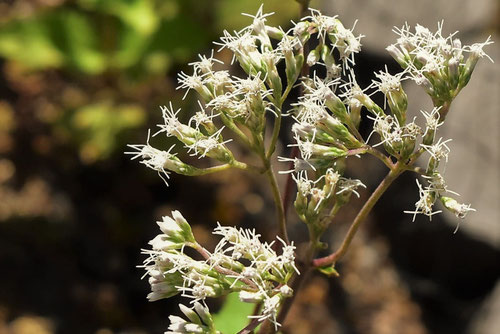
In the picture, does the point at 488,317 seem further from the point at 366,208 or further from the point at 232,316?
the point at 366,208

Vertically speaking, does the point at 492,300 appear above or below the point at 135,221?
below

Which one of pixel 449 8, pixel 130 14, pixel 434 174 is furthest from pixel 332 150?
pixel 449 8

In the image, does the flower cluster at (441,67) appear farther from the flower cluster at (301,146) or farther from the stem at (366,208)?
the stem at (366,208)

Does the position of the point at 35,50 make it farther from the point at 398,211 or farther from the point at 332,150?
the point at 332,150

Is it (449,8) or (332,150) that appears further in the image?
(449,8)

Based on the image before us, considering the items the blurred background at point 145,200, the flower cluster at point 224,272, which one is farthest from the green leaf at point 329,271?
the blurred background at point 145,200
